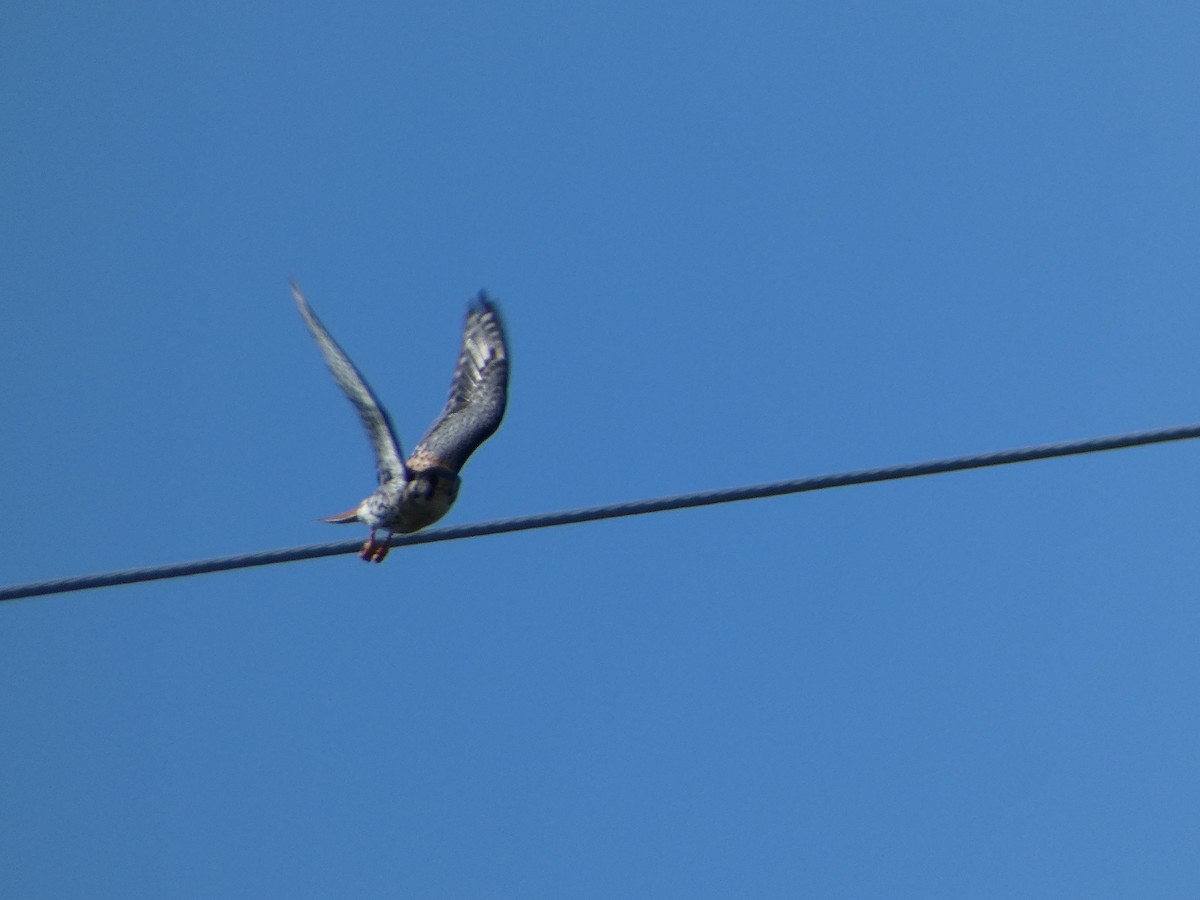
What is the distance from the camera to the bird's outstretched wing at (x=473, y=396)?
28.7 feet

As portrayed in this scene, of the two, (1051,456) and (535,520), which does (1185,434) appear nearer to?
(1051,456)

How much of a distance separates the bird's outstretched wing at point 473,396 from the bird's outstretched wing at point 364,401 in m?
0.30

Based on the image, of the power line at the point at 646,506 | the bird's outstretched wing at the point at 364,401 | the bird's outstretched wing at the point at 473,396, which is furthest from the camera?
the bird's outstretched wing at the point at 473,396

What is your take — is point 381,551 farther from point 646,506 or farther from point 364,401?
point 646,506

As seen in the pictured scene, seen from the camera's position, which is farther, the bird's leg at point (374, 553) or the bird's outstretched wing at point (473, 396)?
the bird's outstretched wing at point (473, 396)

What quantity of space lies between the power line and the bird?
1.16 meters

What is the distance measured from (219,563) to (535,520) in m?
1.21

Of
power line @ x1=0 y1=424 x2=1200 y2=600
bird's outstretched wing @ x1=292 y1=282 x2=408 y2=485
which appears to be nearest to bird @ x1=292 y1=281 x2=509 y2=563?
bird's outstretched wing @ x1=292 y1=282 x2=408 y2=485

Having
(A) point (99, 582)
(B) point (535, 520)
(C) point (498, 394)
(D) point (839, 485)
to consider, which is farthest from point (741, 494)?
(C) point (498, 394)

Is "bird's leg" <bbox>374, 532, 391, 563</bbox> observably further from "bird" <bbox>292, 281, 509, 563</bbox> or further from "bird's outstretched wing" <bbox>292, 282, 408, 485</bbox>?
"bird's outstretched wing" <bbox>292, 282, 408, 485</bbox>

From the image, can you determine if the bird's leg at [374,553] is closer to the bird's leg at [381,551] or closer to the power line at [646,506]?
the bird's leg at [381,551]

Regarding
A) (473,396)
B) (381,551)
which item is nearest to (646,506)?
(381,551)

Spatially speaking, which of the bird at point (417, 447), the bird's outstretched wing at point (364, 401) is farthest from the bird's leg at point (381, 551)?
the bird's outstretched wing at point (364, 401)

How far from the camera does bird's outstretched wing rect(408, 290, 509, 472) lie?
344 inches
